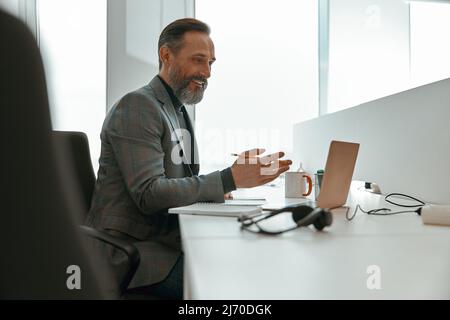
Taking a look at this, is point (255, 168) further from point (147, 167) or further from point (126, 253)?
point (126, 253)

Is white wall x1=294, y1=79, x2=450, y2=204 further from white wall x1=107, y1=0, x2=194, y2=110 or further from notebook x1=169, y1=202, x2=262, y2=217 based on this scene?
white wall x1=107, y1=0, x2=194, y2=110

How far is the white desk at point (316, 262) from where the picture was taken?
0.46m

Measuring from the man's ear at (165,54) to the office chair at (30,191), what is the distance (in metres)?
1.04

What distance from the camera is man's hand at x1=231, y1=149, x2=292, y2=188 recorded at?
3.53 feet

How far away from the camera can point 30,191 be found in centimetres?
42

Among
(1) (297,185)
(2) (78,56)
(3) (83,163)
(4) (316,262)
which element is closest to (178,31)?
(3) (83,163)

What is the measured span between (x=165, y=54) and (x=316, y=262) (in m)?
1.10

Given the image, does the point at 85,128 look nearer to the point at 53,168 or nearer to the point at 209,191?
the point at 209,191

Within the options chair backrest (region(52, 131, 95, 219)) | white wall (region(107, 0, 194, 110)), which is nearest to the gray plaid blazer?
chair backrest (region(52, 131, 95, 219))

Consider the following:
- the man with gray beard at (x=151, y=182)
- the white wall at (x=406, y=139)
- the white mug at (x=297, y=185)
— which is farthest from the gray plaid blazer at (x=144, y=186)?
the white wall at (x=406, y=139)

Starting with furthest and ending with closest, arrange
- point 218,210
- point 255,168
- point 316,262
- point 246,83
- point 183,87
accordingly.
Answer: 1. point 246,83
2. point 183,87
3. point 255,168
4. point 218,210
5. point 316,262

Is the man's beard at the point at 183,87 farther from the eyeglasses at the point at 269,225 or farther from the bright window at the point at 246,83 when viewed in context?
Result: the bright window at the point at 246,83

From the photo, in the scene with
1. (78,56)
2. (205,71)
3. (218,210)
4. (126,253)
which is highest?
(78,56)

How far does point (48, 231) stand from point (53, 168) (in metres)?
0.08
